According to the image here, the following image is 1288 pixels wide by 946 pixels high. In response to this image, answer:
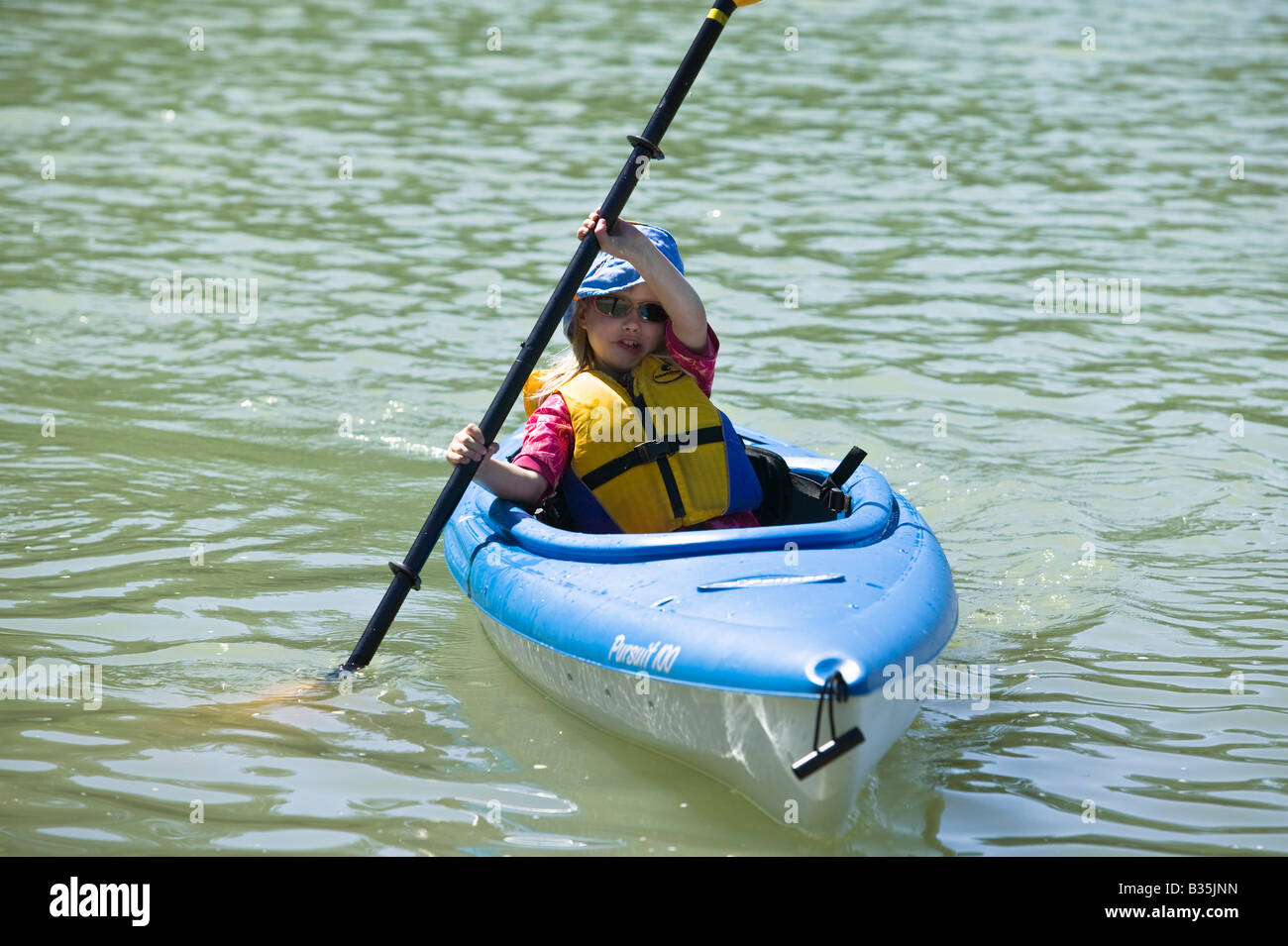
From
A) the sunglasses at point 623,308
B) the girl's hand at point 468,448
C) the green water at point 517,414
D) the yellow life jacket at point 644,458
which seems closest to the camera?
the green water at point 517,414

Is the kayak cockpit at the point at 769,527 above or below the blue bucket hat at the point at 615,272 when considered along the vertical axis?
below

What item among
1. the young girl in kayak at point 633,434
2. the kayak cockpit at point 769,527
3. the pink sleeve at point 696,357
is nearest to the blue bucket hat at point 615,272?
the young girl in kayak at point 633,434

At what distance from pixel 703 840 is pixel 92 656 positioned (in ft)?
6.40

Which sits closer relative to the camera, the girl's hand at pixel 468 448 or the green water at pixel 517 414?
the green water at pixel 517 414

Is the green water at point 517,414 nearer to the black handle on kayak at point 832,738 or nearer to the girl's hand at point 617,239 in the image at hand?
the black handle on kayak at point 832,738

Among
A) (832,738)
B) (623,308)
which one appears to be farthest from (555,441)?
(832,738)

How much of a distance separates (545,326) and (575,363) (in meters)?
0.24

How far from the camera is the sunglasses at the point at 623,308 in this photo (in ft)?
13.3

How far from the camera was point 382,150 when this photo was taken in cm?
1038

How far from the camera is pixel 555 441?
394cm

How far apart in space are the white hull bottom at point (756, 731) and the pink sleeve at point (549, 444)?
1.99 feet

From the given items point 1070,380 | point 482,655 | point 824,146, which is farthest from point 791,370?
point 824,146
